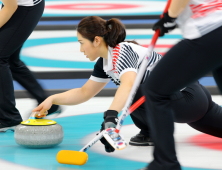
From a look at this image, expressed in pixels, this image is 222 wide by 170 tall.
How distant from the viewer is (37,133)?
258cm

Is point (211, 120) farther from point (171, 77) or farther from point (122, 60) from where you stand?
point (171, 77)

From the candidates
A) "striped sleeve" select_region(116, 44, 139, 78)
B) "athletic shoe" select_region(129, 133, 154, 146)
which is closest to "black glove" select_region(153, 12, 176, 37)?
"striped sleeve" select_region(116, 44, 139, 78)

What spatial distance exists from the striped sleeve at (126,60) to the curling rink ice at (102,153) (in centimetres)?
51

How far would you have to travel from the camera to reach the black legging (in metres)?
2.47

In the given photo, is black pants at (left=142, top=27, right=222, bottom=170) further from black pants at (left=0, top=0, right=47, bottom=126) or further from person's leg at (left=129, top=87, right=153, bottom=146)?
black pants at (left=0, top=0, right=47, bottom=126)

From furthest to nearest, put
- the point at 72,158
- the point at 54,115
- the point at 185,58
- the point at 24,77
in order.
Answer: the point at 54,115, the point at 24,77, the point at 72,158, the point at 185,58

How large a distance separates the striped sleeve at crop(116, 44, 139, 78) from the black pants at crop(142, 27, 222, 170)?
0.49 m

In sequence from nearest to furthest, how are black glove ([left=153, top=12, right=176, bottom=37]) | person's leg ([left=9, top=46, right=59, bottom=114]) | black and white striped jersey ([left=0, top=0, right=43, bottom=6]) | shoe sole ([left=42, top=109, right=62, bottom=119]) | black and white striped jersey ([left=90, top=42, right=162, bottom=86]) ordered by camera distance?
black glove ([left=153, top=12, right=176, bottom=37]) → black and white striped jersey ([left=90, top=42, right=162, bottom=86]) → black and white striped jersey ([left=0, top=0, right=43, bottom=6]) → person's leg ([left=9, top=46, right=59, bottom=114]) → shoe sole ([left=42, top=109, right=62, bottom=119])

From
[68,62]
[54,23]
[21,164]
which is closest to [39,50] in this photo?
[68,62]

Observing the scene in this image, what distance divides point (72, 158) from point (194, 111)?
2.53 ft

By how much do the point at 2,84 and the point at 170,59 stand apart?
5.28 feet

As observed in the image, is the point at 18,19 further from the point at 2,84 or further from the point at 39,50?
the point at 39,50

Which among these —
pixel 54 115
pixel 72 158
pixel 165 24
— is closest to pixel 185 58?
pixel 165 24

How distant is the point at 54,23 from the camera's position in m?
9.66
